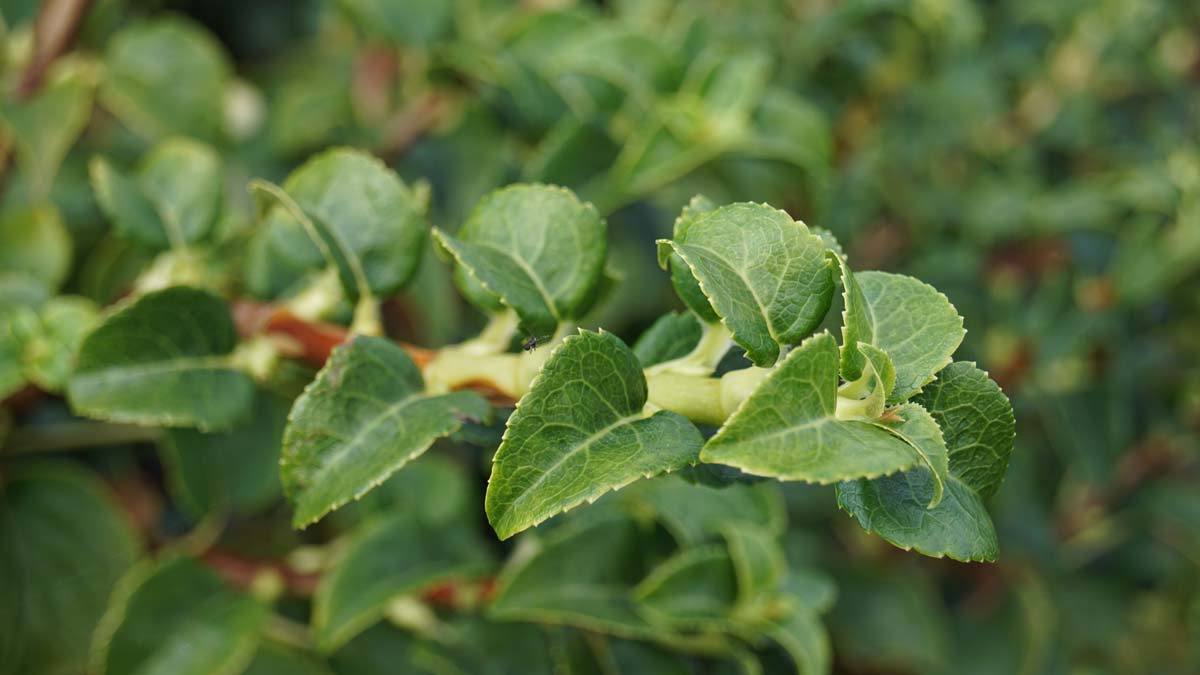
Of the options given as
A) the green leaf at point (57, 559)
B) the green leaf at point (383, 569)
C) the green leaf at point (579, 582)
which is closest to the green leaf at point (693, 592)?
the green leaf at point (579, 582)

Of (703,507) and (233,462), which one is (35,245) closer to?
(233,462)

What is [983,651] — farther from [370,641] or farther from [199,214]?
[199,214]

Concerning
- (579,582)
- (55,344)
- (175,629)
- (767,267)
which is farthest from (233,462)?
(767,267)

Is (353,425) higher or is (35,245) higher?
(353,425)

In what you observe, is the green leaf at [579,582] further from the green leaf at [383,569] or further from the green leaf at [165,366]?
the green leaf at [165,366]

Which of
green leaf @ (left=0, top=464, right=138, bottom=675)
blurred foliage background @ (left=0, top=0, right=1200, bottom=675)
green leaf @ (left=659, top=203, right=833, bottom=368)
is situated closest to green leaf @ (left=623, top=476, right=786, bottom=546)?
blurred foliage background @ (left=0, top=0, right=1200, bottom=675)

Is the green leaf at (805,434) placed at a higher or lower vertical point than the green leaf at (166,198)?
higher
